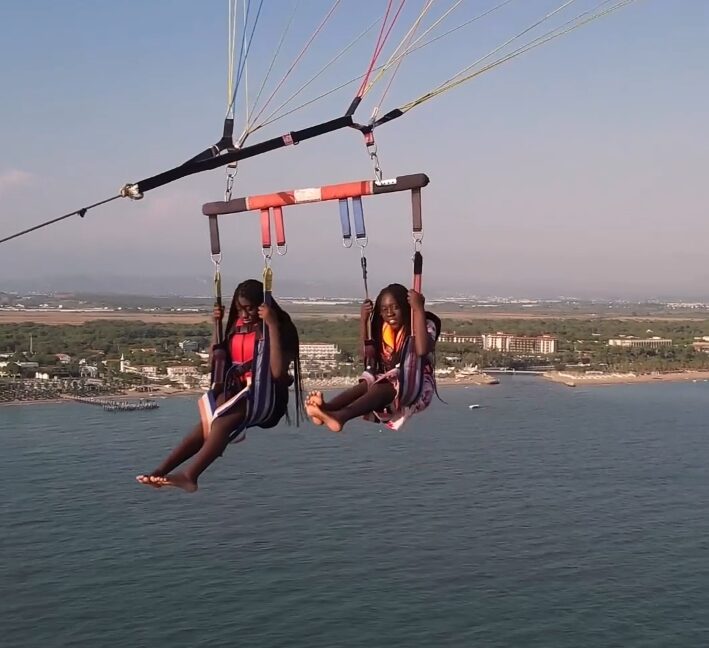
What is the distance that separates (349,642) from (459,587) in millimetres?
1983

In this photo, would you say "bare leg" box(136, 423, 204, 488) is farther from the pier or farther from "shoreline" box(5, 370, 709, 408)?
the pier

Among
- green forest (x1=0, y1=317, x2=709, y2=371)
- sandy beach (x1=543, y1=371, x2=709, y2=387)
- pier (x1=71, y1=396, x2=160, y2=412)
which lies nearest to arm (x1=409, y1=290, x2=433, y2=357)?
pier (x1=71, y1=396, x2=160, y2=412)

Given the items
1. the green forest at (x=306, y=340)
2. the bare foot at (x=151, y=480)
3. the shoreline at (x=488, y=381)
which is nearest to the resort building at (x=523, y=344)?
→ the green forest at (x=306, y=340)

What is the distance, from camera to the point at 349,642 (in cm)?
1129

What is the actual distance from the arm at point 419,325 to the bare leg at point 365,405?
0.36 feet

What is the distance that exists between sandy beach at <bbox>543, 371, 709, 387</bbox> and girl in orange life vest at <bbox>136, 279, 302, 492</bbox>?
117ft

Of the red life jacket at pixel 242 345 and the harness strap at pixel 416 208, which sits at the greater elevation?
the harness strap at pixel 416 208

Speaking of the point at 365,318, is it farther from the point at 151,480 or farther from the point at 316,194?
the point at 151,480

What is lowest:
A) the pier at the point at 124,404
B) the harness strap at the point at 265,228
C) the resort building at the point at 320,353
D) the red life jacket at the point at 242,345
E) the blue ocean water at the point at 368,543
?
the blue ocean water at the point at 368,543

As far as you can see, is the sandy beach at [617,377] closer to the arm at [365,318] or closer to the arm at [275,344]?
the arm at [365,318]

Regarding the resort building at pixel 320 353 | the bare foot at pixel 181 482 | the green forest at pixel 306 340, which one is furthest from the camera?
the green forest at pixel 306 340

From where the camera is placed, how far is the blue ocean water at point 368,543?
11773mm

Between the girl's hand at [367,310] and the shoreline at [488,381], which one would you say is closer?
the girl's hand at [367,310]

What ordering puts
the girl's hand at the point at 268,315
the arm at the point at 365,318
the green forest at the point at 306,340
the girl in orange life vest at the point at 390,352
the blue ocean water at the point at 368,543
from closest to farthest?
the girl's hand at the point at 268,315 < the girl in orange life vest at the point at 390,352 < the arm at the point at 365,318 < the blue ocean water at the point at 368,543 < the green forest at the point at 306,340
